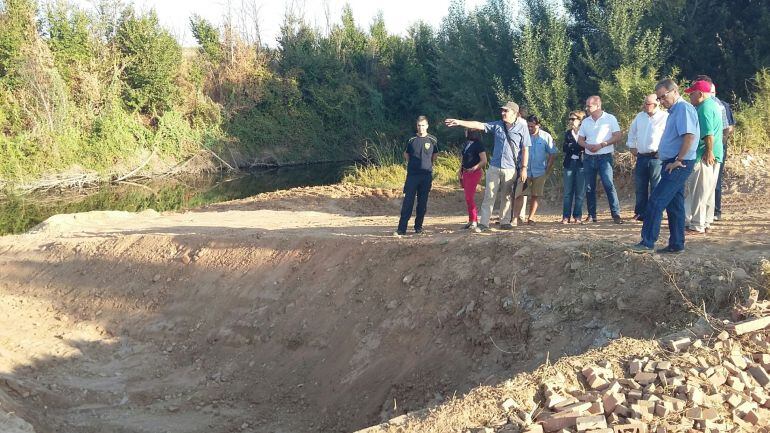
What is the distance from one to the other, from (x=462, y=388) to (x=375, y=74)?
31675mm

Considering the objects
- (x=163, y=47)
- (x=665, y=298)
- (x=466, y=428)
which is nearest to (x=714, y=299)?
(x=665, y=298)

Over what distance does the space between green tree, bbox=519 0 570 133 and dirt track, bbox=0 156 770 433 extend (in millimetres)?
7950

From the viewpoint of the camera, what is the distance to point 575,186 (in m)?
8.45

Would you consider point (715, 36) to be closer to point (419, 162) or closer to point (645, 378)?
point (419, 162)

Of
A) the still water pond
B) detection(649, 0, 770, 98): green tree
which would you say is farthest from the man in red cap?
the still water pond

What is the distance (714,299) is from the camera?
5.07 metres

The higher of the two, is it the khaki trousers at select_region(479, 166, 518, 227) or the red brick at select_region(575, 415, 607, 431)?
the khaki trousers at select_region(479, 166, 518, 227)

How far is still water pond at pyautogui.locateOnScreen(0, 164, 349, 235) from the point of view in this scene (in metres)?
18.3

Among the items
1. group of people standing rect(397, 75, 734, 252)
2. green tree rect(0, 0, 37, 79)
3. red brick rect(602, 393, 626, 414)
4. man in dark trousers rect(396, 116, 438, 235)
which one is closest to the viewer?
red brick rect(602, 393, 626, 414)

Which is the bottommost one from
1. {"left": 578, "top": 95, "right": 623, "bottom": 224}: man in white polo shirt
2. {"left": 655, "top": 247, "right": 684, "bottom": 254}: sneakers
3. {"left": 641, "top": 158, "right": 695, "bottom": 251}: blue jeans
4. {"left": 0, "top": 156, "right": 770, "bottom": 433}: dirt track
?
{"left": 0, "top": 156, "right": 770, "bottom": 433}: dirt track

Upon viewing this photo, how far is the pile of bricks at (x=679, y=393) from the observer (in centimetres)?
347

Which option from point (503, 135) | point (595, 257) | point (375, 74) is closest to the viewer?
point (595, 257)

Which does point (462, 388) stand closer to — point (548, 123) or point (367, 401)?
point (367, 401)

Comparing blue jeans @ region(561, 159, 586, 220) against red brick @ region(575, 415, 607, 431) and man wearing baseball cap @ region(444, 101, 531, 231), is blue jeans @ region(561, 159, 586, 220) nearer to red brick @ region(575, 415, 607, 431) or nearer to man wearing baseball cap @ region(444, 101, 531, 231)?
man wearing baseball cap @ region(444, 101, 531, 231)
